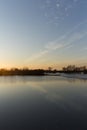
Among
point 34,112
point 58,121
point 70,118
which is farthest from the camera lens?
point 34,112

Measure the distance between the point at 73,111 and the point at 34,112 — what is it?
2.13 metres

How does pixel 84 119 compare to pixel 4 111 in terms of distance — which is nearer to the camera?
pixel 84 119

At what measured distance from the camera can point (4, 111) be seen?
10117 millimetres

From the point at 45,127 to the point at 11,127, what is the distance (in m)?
1.33

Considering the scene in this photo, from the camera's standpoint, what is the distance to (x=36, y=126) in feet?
24.2

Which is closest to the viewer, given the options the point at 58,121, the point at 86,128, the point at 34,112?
the point at 86,128

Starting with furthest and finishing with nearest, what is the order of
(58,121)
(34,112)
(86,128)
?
(34,112) < (58,121) < (86,128)

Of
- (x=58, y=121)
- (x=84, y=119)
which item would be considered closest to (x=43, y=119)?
(x=58, y=121)

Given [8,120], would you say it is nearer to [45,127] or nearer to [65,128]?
[45,127]

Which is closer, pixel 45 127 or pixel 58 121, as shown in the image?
pixel 45 127

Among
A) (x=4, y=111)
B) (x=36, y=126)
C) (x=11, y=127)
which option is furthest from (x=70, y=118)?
(x=4, y=111)

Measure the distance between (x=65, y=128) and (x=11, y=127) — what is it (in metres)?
2.10

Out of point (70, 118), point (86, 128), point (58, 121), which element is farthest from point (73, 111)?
point (86, 128)

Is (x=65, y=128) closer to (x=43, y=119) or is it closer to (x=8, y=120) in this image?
(x=43, y=119)
